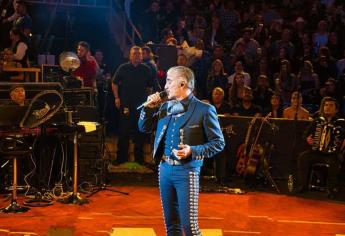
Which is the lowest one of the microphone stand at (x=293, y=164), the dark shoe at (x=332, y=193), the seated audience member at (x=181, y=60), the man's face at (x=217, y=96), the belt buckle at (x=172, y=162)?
the dark shoe at (x=332, y=193)

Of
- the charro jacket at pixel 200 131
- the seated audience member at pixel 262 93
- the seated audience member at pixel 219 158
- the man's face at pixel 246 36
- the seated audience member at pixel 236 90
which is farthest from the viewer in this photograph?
the man's face at pixel 246 36

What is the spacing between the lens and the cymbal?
11.3 m

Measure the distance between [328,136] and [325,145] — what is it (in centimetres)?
16

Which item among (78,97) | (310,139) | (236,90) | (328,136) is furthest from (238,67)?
(78,97)

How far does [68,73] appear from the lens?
11852 mm

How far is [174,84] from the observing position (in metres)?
5.58

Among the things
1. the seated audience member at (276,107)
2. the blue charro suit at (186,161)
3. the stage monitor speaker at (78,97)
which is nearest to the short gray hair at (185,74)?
the blue charro suit at (186,161)

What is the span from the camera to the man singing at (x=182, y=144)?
5500mm

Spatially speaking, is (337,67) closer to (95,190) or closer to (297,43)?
(297,43)

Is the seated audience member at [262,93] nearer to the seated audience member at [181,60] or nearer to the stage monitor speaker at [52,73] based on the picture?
the seated audience member at [181,60]

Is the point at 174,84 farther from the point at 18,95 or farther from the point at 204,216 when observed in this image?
the point at 18,95

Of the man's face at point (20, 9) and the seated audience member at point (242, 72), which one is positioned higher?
the man's face at point (20, 9)

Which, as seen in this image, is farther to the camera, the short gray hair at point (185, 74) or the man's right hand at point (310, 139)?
the man's right hand at point (310, 139)

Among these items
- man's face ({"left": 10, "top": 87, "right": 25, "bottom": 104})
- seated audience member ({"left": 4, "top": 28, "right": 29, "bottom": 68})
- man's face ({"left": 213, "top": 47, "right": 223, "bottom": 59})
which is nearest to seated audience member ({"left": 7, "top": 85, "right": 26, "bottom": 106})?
Result: man's face ({"left": 10, "top": 87, "right": 25, "bottom": 104})
